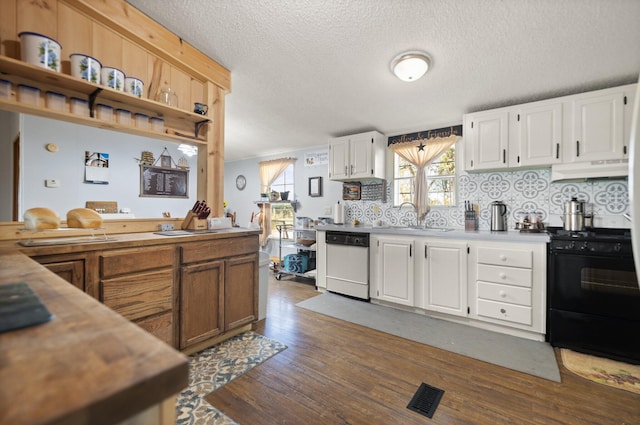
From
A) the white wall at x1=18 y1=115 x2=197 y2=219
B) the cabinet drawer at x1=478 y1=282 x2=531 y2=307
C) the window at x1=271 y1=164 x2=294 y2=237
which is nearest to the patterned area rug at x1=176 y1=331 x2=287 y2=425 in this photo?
the white wall at x1=18 y1=115 x2=197 y2=219

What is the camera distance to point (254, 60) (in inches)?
90.8

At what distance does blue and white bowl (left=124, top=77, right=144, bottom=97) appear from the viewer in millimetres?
1922

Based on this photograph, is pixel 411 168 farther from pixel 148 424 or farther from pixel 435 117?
pixel 148 424

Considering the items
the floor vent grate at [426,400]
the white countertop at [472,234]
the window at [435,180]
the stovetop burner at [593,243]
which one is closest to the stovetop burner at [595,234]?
the stovetop burner at [593,243]

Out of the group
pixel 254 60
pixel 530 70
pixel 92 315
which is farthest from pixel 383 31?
pixel 92 315

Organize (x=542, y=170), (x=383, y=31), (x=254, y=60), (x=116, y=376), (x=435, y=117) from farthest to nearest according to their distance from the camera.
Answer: (x=435, y=117) < (x=542, y=170) < (x=254, y=60) < (x=383, y=31) < (x=116, y=376)

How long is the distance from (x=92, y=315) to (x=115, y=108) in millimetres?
2028

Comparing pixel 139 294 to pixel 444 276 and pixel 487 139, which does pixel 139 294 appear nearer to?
pixel 444 276

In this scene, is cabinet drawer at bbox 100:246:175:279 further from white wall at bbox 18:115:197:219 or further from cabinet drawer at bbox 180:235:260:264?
white wall at bbox 18:115:197:219

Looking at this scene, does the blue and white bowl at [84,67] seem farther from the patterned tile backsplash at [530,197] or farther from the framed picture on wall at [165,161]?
the patterned tile backsplash at [530,197]

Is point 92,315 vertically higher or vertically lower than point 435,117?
lower

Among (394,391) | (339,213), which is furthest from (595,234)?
(339,213)

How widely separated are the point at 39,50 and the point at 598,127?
14.0 ft

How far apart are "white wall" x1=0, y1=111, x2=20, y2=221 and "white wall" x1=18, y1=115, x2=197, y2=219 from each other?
0.21 ft
